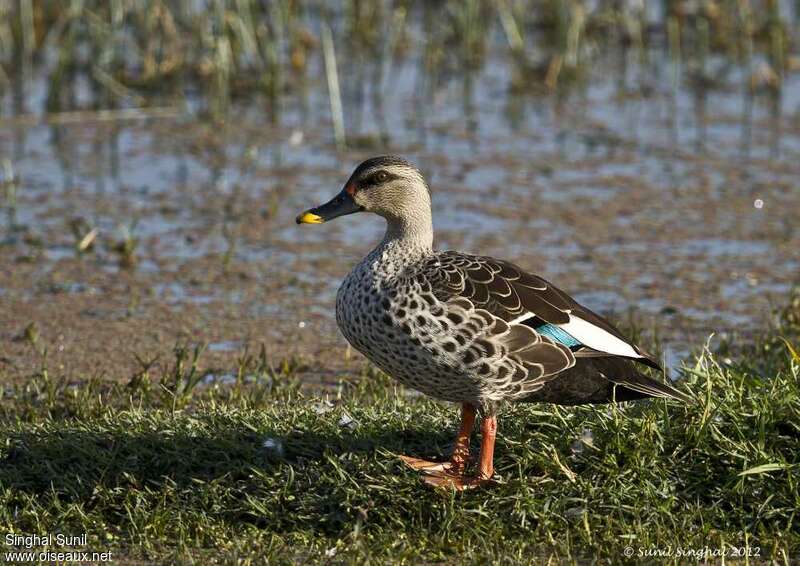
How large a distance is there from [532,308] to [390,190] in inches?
29.6

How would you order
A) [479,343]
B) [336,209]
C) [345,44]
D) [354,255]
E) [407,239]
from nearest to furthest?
[479,343] → [407,239] → [336,209] → [354,255] → [345,44]

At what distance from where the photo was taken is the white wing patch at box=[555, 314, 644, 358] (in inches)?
167

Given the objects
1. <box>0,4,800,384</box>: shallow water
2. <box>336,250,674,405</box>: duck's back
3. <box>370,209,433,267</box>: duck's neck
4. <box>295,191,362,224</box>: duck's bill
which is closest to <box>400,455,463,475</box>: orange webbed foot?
<box>336,250,674,405</box>: duck's back

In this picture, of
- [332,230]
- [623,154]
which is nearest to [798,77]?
[623,154]

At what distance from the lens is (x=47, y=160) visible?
8.90 meters

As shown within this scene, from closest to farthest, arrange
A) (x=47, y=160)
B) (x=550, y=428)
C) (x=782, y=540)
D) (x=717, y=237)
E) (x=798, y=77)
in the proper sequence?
1. (x=782, y=540)
2. (x=550, y=428)
3. (x=717, y=237)
4. (x=47, y=160)
5. (x=798, y=77)

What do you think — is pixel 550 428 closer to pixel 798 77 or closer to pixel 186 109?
pixel 186 109

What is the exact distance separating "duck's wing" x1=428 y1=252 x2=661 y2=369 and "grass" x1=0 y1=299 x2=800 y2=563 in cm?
25

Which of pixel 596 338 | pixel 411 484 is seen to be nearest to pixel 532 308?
pixel 596 338

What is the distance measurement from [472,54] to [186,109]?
2.55m

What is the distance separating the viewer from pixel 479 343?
413 cm

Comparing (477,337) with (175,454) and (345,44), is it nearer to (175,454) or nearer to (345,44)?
(175,454)

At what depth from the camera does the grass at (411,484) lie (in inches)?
159

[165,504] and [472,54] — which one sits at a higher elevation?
[472,54]
